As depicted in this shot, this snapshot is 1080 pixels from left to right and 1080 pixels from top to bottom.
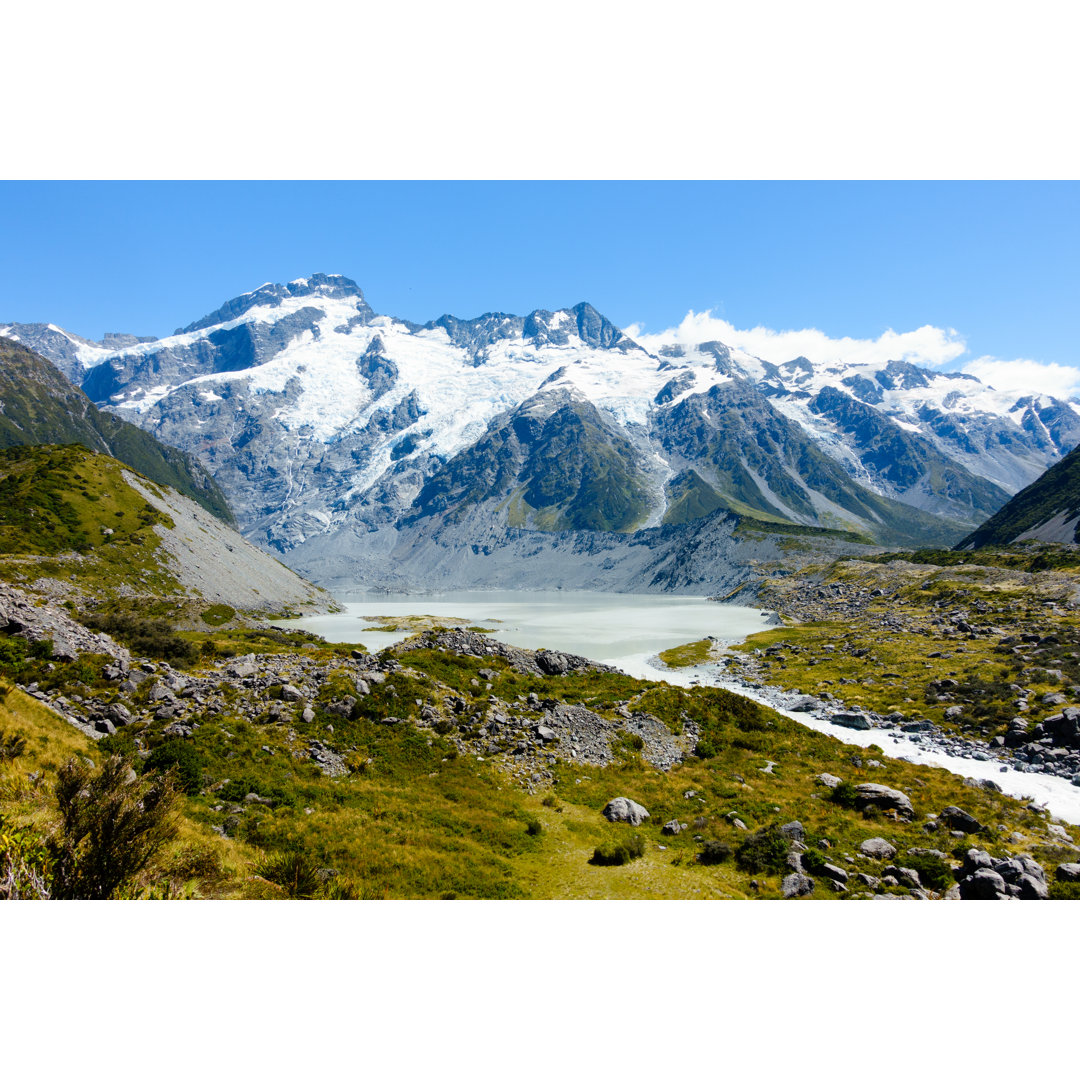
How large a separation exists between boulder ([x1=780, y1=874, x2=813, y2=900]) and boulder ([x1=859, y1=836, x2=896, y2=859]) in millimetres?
3681

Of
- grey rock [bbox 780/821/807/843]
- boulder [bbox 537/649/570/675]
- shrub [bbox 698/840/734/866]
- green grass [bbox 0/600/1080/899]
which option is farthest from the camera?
boulder [bbox 537/649/570/675]

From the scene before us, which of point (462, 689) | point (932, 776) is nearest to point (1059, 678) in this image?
point (932, 776)

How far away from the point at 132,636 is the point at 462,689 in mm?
29215

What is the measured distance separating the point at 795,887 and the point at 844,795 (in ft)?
30.7

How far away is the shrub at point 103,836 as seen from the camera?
11.2 metres

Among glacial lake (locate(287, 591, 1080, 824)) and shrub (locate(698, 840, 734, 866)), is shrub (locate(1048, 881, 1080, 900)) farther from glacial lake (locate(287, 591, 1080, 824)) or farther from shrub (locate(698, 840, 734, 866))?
glacial lake (locate(287, 591, 1080, 824))

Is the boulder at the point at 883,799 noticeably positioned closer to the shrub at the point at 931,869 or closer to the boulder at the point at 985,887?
the shrub at the point at 931,869

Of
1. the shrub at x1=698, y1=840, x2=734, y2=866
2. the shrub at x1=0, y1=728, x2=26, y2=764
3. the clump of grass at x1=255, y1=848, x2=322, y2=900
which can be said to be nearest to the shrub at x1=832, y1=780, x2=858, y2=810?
the shrub at x1=698, y1=840, x2=734, y2=866

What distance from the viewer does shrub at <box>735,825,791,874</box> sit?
19.0 m

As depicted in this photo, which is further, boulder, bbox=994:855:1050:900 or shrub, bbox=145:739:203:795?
shrub, bbox=145:739:203:795

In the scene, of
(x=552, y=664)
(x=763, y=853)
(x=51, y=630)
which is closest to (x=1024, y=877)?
(x=763, y=853)

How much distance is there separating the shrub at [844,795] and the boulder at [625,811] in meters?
8.66

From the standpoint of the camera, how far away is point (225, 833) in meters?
17.6

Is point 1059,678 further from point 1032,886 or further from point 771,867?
point 771,867
